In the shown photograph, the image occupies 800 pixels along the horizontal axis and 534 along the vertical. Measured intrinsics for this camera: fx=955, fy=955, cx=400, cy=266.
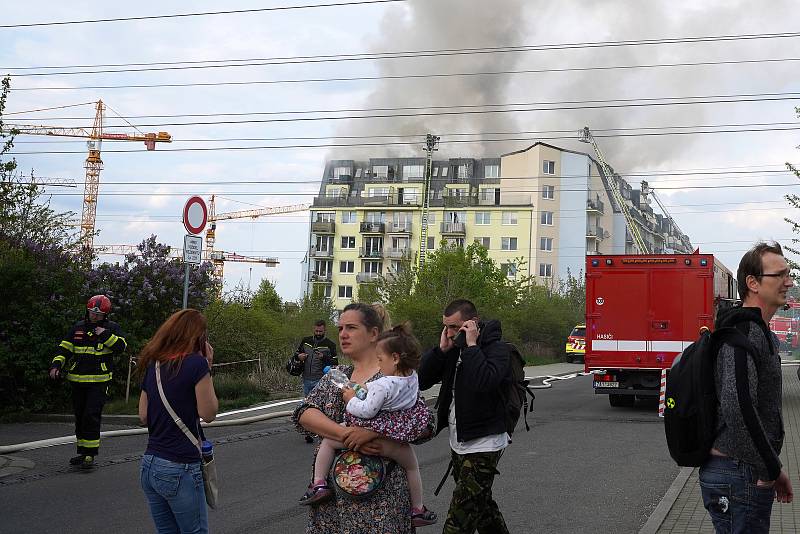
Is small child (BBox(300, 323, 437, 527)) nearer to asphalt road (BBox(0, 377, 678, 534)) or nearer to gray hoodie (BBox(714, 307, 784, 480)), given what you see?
gray hoodie (BBox(714, 307, 784, 480))

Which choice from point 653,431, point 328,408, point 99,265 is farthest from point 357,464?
point 99,265

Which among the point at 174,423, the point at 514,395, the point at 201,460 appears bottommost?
the point at 201,460

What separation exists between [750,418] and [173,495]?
114 inches

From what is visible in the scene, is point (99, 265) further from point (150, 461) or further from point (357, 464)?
point (357, 464)

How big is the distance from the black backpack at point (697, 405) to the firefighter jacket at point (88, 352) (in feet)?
25.2

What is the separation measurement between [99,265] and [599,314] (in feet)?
32.4

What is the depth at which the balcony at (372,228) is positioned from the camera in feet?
339

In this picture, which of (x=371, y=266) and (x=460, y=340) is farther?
(x=371, y=266)

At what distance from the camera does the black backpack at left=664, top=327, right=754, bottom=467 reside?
13.5 feet

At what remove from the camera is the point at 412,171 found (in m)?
105

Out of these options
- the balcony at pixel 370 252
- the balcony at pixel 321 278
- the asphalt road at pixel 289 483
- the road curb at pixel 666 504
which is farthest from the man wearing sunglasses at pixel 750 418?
the balcony at pixel 321 278

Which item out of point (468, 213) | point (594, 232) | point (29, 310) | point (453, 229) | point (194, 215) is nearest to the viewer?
point (194, 215)

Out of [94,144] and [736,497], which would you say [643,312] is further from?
[94,144]

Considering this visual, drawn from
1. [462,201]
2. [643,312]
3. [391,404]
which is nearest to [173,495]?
[391,404]
